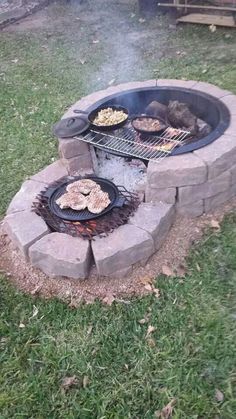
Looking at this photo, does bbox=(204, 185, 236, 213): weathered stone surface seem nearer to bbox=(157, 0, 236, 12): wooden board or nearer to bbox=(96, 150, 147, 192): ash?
bbox=(96, 150, 147, 192): ash

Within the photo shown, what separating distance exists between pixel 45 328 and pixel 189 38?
5630 millimetres

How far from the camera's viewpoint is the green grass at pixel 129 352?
2359 mm

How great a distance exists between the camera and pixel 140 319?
277 centimetres

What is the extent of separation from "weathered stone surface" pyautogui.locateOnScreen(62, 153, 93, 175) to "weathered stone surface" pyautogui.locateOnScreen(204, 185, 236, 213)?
1.05 m

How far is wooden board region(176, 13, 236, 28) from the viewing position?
6906mm

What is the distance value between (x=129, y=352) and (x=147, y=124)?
188 cm

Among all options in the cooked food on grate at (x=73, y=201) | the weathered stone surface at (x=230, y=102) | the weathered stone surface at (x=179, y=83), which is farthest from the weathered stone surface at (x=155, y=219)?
the weathered stone surface at (x=179, y=83)

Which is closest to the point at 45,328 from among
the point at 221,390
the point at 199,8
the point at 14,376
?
the point at 14,376

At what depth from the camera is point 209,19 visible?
7.08 metres

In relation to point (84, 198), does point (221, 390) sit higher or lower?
lower

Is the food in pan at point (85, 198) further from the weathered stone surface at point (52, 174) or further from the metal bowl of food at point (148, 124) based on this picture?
the metal bowl of food at point (148, 124)

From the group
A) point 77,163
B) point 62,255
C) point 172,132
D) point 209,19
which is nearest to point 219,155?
point 172,132

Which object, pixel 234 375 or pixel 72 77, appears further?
pixel 72 77

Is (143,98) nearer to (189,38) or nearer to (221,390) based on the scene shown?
(221,390)
